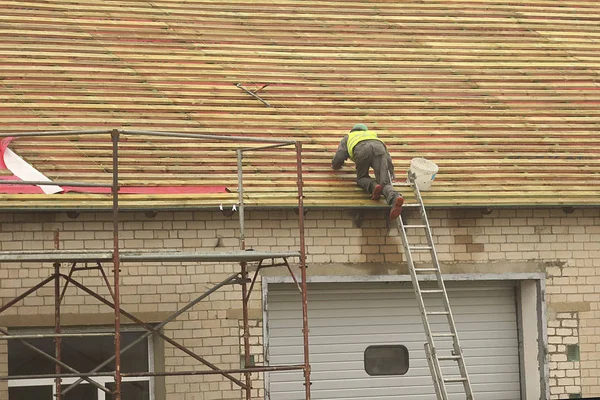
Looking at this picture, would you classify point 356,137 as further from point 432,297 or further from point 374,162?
point 432,297

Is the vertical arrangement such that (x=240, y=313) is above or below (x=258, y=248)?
below

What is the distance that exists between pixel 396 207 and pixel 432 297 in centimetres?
178

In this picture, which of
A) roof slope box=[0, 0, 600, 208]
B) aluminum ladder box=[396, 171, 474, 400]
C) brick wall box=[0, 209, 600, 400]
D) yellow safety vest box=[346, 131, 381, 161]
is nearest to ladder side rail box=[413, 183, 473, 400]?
aluminum ladder box=[396, 171, 474, 400]

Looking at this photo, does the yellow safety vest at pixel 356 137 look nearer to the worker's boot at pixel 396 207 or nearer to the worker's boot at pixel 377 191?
the worker's boot at pixel 377 191

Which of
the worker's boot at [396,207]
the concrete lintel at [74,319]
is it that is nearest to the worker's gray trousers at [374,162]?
the worker's boot at [396,207]

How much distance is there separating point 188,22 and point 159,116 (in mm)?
2506

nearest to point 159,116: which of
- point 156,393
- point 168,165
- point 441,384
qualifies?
point 168,165

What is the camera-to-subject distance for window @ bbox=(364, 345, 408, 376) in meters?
15.5

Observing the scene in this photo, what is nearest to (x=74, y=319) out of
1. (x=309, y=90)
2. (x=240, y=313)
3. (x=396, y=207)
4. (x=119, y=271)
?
(x=240, y=313)

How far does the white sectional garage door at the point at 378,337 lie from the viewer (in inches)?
598

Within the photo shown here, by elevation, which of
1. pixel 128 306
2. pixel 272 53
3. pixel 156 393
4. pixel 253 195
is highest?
pixel 272 53

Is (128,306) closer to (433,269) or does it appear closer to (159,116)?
(159,116)

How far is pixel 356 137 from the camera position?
49.1ft

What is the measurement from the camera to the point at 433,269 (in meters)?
14.7
